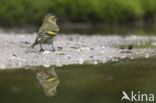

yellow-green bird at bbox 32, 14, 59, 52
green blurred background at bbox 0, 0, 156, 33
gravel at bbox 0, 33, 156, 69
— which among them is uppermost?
yellow-green bird at bbox 32, 14, 59, 52

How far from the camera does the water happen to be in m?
7.59

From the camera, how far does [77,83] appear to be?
29.1 feet

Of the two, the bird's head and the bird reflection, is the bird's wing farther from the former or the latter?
the bird reflection

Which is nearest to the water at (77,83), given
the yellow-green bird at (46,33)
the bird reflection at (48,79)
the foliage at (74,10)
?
the bird reflection at (48,79)

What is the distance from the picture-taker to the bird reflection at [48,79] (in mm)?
8234

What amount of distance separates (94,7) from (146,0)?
36.6 ft

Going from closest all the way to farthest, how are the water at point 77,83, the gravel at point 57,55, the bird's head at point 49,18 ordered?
1. the water at point 77,83
2. the gravel at point 57,55
3. the bird's head at point 49,18

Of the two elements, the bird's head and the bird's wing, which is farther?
the bird's head

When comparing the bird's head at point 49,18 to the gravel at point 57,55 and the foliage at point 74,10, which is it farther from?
the foliage at point 74,10

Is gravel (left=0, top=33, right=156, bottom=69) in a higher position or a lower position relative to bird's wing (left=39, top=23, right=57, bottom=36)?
lower

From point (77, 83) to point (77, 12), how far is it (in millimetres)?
31774

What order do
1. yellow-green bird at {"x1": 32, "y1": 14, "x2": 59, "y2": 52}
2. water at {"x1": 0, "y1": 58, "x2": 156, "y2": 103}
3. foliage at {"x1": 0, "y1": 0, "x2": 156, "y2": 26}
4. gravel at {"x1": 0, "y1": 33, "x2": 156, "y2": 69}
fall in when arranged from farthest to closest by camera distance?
foliage at {"x1": 0, "y1": 0, "x2": 156, "y2": 26}
yellow-green bird at {"x1": 32, "y1": 14, "x2": 59, "y2": 52}
gravel at {"x1": 0, "y1": 33, "x2": 156, "y2": 69}
water at {"x1": 0, "y1": 58, "x2": 156, "y2": 103}

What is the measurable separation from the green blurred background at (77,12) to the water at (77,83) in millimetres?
24267

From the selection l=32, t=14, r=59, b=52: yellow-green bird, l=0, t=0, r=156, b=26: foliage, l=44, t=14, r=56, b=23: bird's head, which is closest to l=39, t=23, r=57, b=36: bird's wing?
l=32, t=14, r=59, b=52: yellow-green bird
